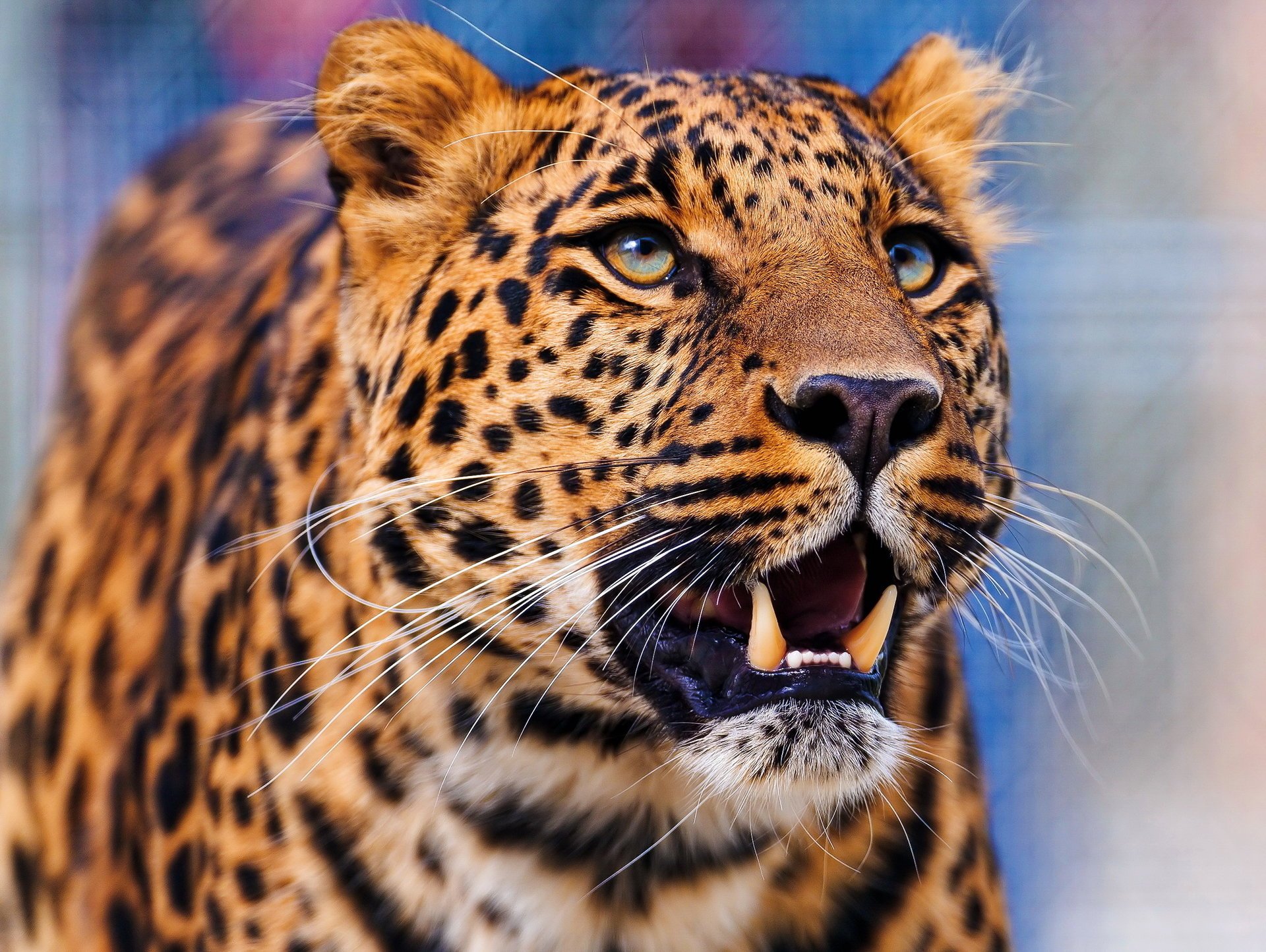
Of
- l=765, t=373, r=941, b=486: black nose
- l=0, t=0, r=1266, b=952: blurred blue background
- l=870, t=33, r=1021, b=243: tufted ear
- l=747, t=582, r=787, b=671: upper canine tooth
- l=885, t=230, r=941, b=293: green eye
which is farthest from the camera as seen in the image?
l=0, t=0, r=1266, b=952: blurred blue background

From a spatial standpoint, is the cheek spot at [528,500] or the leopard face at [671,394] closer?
the leopard face at [671,394]

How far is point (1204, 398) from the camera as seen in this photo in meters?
4.55

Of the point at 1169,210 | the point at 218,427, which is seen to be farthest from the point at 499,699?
the point at 1169,210

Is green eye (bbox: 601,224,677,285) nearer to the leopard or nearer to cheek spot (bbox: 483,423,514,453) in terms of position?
the leopard

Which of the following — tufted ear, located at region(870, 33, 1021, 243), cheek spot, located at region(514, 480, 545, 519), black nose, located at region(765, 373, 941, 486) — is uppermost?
tufted ear, located at region(870, 33, 1021, 243)

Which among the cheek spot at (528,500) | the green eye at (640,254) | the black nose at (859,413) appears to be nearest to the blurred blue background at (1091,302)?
the green eye at (640,254)

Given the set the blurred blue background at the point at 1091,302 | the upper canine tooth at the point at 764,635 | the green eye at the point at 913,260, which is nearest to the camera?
the upper canine tooth at the point at 764,635

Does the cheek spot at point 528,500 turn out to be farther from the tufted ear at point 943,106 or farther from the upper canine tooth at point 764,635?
the tufted ear at point 943,106

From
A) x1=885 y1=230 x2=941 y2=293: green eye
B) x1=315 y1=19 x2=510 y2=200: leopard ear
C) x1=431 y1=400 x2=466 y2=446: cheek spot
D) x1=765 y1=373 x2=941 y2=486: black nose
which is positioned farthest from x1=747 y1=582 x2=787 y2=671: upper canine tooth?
x1=315 y1=19 x2=510 y2=200: leopard ear

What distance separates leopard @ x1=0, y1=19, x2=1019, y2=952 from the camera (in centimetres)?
182

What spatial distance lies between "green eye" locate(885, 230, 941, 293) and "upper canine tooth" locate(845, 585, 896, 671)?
490 millimetres

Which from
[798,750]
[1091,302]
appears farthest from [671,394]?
[1091,302]

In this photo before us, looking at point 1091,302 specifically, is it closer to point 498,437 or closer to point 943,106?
point 943,106

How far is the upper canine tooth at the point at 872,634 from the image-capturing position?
185cm
